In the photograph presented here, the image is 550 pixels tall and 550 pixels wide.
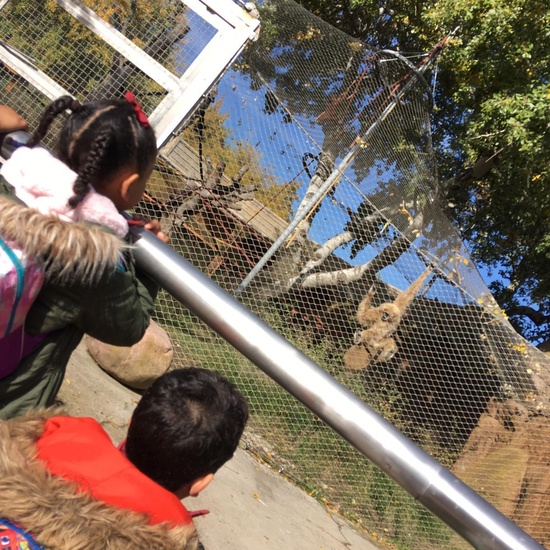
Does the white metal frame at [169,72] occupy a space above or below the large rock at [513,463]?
above

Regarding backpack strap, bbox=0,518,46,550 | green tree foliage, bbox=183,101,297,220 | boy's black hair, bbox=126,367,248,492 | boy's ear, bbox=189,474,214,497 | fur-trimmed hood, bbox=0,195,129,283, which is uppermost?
green tree foliage, bbox=183,101,297,220

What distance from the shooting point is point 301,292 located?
25.9ft

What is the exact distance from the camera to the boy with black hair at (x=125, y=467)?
1031 mm

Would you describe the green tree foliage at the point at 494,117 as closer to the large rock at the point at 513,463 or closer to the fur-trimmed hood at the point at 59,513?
the large rock at the point at 513,463

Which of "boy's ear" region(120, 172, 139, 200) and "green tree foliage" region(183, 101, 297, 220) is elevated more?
"green tree foliage" region(183, 101, 297, 220)

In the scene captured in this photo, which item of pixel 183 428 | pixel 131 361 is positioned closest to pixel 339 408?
pixel 183 428

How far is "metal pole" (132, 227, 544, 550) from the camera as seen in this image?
40.2 inches

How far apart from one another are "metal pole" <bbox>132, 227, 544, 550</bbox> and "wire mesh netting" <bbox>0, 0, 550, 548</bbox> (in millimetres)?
4428

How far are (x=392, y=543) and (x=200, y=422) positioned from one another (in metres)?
5.24

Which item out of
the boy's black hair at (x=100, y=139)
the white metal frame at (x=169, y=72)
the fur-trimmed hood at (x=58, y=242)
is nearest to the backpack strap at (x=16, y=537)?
the fur-trimmed hood at (x=58, y=242)

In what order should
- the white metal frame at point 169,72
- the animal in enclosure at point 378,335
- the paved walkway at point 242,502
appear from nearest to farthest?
the white metal frame at point 169,72 < the paved walkway at point 242,502 < the animal in enclosure at point 378,335

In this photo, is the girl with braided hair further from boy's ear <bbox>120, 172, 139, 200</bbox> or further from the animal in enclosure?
the animal in enclosure

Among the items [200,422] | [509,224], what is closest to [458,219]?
[509,224]

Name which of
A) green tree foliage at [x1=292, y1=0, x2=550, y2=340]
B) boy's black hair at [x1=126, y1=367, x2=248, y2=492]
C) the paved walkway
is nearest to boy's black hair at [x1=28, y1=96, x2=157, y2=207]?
boy's black hair at [x1=126, y1=367, x2=248, y2=492]
